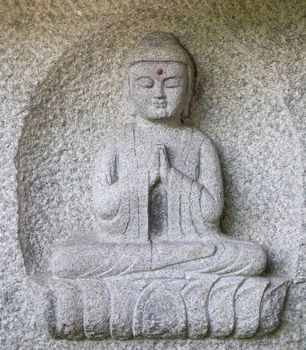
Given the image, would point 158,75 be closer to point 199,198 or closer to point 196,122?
point 196,122

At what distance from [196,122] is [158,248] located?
1.79ft

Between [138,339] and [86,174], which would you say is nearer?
[138,339]

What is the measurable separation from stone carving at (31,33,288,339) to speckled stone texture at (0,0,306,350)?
0.09 metres

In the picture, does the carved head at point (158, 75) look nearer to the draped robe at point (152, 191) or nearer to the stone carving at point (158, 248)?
the stone carving at point (158, 248)

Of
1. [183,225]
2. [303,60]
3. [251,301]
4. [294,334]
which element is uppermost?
[303,60]

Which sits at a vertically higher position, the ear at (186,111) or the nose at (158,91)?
the nose at (158,91)

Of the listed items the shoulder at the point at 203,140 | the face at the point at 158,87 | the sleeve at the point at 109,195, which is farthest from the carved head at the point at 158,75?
the sleeve at the point at 109,195

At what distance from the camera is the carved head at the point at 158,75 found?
2.31m

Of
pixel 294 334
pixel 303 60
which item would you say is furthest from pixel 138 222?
pixel 303 60

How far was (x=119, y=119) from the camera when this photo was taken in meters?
2.45

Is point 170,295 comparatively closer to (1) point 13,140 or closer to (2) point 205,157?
(2) point 205,157

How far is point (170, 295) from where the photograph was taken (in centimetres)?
217

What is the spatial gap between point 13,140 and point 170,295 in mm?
795

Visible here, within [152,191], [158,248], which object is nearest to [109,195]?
[152,191]
